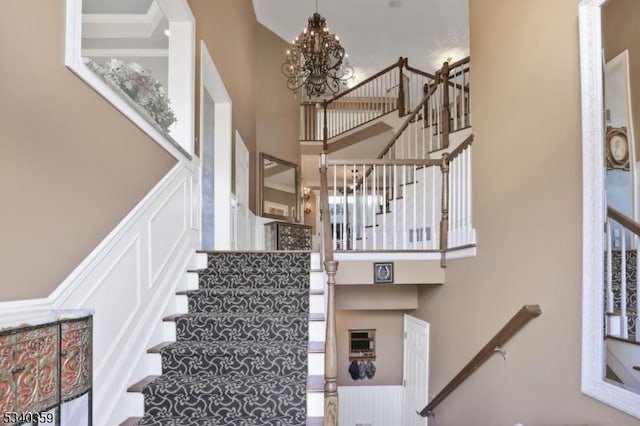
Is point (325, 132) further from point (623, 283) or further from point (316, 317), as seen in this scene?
point (623, 283)

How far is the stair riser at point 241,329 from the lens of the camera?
2586mm

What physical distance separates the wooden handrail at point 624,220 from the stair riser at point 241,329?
1804mm

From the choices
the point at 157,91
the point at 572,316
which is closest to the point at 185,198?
the point at 157,91

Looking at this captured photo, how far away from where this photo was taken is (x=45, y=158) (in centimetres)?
149

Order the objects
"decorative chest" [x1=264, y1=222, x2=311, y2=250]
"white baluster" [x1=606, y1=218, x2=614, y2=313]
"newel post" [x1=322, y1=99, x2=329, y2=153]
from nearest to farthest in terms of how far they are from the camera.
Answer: "white baluster" [x1=606, y1=218, x2=614, y2=313], "decorative chest" [x1=264, y1=222, x2=311, y2=250], "newel post" [x1=322, y1=99, x2=329, y2=153]

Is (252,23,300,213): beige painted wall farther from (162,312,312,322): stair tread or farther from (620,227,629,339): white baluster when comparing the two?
(620,227,629,339): white baluster

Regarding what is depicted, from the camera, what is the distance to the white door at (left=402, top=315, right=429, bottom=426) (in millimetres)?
4461

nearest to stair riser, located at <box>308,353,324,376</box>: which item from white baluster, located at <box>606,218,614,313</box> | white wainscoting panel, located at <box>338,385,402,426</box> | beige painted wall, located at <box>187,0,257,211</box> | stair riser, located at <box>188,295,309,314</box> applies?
stair riser, located at <box>188,295,309,314</box>

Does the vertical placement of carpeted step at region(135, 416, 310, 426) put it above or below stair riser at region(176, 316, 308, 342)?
below

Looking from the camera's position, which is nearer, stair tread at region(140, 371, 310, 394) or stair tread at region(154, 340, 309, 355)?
stair tread at region(140, 371, 310, 394)

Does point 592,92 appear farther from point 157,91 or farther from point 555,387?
point 157,91

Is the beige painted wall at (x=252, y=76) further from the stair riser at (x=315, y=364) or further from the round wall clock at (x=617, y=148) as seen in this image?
the round wall clock at (x=617, y=148)

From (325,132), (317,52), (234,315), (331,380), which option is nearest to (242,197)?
(317,52)

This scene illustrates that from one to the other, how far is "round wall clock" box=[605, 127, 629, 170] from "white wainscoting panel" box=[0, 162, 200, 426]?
234 centimetres
